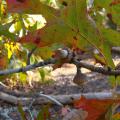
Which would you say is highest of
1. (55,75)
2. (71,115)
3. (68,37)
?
(68,37)

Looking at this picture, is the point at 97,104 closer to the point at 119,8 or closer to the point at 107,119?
the point at 107,119

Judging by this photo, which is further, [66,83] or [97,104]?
[66,83]

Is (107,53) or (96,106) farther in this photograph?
(107,53)

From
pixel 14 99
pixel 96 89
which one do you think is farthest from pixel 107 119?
pixel 96 89

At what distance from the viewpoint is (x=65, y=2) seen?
2.53 feet

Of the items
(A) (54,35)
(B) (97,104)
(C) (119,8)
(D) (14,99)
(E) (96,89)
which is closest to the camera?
(B) (97,104)

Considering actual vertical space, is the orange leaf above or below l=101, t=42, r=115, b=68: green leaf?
below

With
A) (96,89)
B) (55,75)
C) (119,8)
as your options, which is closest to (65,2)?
(119,8)

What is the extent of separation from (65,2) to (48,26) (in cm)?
6

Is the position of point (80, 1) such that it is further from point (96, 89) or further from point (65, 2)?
point (96, 89)

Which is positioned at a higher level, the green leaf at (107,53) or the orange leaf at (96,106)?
the green leaf at (107,53)

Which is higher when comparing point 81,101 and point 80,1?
point 80,1

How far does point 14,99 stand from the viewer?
4.05 meters

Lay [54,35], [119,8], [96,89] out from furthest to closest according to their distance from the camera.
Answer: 1. [96,89]
2. [119,8]
3. [54,35]
